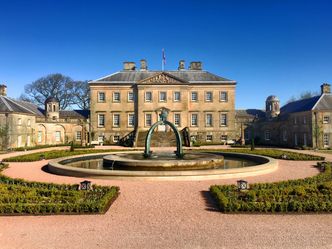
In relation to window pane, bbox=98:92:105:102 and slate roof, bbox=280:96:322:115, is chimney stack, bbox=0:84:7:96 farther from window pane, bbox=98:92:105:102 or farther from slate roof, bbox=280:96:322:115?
slate roof, bbox=280:96:322:115

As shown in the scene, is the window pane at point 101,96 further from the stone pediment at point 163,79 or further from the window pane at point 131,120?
the stone pediment at point 163,79

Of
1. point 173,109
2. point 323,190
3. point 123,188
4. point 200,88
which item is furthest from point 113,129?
point 323,190

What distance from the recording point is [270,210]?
8.41 metres

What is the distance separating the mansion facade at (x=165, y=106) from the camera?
42.4m

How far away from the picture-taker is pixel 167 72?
143 feet

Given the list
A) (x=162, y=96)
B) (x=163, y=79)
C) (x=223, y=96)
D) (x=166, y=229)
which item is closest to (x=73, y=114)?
(x=162, y=96)

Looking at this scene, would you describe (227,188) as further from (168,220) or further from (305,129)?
(305,129)

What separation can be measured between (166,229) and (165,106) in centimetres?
3583

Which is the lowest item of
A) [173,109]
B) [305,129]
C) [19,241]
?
[19,241]

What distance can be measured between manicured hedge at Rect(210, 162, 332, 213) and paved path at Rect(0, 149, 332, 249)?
32 cm

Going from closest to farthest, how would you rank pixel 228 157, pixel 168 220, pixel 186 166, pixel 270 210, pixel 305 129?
pixel 168 220
pixel 270 210
pixel 186 166
pixel 228 157
pixel 305 129

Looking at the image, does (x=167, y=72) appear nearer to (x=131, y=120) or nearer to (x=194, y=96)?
(x=194, y=96)

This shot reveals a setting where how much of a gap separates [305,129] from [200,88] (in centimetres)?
1545

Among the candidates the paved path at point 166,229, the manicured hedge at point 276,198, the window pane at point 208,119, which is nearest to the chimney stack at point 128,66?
the window pane at point 208,119
